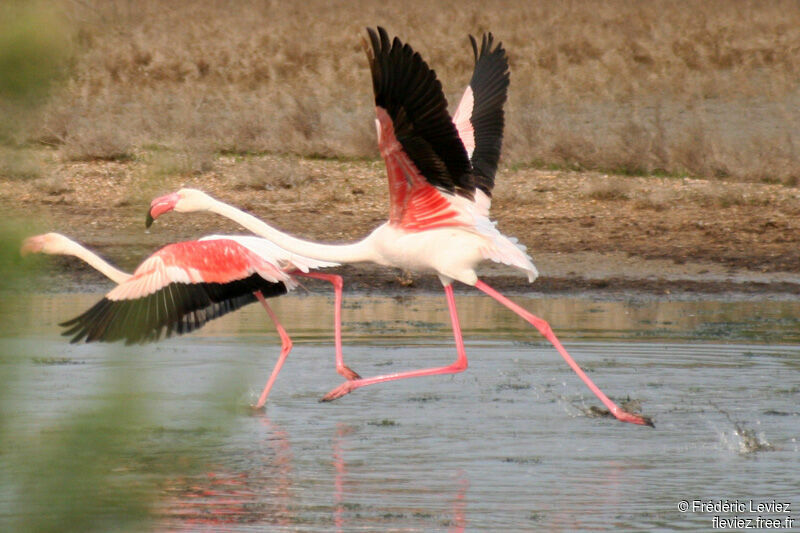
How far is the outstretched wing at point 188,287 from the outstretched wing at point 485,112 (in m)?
1.30

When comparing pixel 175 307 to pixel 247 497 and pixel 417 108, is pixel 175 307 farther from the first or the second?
pixel 417 108

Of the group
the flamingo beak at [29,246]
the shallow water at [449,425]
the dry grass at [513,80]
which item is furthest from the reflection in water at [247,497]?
the dry grass at [513,80]

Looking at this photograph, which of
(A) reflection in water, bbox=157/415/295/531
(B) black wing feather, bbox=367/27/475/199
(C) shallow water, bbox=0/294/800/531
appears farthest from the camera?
(B) black wing feather, bbox=367/27/475/199

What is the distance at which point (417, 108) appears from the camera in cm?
522

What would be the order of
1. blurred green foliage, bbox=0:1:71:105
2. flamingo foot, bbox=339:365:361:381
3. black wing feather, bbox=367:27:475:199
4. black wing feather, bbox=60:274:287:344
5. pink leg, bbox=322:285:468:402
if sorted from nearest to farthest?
blurred green foliage, bbox=0:1:71:105 < black wing feather, bbox=367:27:475:199 < black wing feather, bbox=60:274:287:344 < pink leg, bbox=322:285:468:402 < flamingo foot, bbox=339:365:361:381

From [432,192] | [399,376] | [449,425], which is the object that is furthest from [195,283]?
[449,425]

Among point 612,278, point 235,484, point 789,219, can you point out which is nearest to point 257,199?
point 612,278

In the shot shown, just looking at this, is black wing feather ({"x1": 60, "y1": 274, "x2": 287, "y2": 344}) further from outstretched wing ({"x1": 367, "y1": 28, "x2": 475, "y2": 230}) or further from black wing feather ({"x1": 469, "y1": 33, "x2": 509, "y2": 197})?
black wing feather ({"x1": 469, "y1": 33, "x2": 509, "y2": 197})

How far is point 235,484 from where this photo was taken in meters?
5.20

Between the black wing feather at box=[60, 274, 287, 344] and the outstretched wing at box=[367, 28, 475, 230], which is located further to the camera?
the black wing feather at box=[60, 274, 287, 344]

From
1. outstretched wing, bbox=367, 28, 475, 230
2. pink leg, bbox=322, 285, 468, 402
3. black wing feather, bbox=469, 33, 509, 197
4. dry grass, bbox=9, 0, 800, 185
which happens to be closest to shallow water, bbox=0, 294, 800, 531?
pink leg, bbox=322, 285, 468, 402

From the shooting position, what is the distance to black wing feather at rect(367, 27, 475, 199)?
4945 millimetres

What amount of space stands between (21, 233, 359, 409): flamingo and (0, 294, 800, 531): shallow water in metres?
0.25

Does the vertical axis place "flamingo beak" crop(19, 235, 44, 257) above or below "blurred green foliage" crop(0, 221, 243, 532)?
above
